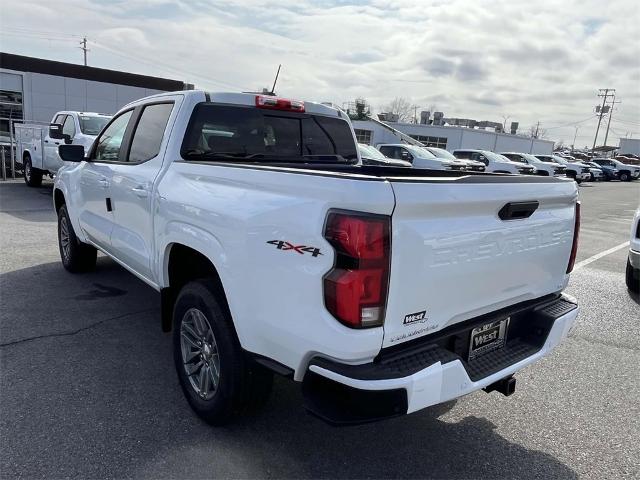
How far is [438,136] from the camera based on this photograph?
171ft

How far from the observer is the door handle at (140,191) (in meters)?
3.69

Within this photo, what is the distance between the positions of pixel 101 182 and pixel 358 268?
3.40m

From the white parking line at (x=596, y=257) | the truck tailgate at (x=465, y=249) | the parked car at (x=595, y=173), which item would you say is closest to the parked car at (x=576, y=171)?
the parked car at (x=595, y=173)

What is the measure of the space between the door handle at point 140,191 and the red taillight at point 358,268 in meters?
2.05

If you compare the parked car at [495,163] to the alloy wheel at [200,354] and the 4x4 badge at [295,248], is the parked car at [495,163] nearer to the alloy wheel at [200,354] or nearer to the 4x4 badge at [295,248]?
the alloy wheel at [200,354]

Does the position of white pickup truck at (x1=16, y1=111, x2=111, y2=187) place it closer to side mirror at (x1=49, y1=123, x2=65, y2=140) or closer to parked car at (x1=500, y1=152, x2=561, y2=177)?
side mirror at (x1=49, y1=123, x2=65, y2=140)

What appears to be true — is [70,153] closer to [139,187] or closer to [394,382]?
[139,187]

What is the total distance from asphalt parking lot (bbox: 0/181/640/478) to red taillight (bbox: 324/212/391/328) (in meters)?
1.07

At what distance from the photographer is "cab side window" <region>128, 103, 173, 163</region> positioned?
386 cm

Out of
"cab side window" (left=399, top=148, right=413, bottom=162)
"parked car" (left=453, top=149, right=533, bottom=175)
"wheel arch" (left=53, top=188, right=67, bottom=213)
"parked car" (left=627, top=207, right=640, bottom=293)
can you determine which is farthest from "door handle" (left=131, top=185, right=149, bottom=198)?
"parked car" (left=453, top=149, right=533, bottom=175)

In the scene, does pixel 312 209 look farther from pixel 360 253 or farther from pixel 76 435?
pixel 76 435

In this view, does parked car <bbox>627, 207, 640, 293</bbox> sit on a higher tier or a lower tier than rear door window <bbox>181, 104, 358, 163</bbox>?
lower

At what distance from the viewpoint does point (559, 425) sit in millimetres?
3227

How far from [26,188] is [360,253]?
14743 millimetres
